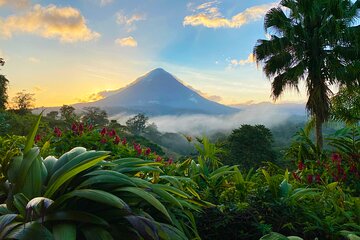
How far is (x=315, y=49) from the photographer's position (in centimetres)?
2223

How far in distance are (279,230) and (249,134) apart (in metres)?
32.3

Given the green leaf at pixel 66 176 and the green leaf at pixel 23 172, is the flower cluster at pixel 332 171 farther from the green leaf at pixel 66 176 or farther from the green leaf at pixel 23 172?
the green leaf at pixel 23 172

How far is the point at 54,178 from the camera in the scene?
2.59 m

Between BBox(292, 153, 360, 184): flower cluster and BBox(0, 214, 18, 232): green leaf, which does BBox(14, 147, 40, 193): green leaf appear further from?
BBox(292, 153, 360, 184): flower cluster

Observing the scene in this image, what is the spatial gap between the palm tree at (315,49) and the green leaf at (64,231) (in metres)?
20.0

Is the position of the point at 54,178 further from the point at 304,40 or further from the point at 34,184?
the point at 304,40

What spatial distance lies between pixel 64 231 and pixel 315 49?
2217cm

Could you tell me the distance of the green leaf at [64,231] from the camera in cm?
209

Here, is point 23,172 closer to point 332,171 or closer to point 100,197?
point 100,197

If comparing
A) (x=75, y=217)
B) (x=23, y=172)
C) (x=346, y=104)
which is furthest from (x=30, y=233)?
(x=346, y=104)

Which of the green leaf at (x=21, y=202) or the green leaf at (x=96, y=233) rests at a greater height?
the green leaf at (x=21, y=202)

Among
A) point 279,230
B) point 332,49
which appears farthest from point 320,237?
point 332,49

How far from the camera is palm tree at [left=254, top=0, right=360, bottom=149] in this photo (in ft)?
69.8

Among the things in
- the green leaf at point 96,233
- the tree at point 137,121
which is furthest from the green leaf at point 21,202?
the tree at point 137,121
